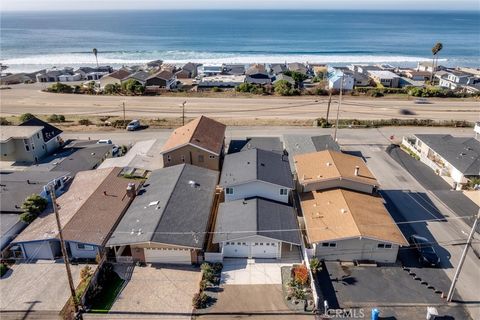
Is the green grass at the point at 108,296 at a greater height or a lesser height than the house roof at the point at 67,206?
lesser

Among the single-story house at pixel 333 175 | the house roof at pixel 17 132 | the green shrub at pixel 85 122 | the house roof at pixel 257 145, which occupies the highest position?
the house roof at pixel 17 132

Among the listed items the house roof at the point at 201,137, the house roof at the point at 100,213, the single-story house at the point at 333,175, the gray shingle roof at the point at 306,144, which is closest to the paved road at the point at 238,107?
the gray shingle roof at the point at 306,144

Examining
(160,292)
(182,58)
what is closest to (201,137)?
(160,292)

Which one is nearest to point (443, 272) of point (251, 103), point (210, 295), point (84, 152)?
point (210, 295)

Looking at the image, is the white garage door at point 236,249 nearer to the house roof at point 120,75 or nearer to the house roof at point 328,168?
the house roof at point 328,168

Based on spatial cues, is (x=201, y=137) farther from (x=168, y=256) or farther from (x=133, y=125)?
(x=133, y=125)

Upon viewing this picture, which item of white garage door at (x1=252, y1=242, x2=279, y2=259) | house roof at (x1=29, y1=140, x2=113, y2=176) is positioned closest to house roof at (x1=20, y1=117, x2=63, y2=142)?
house roof at (x1=29, y1=140, x2=113, y2=176)

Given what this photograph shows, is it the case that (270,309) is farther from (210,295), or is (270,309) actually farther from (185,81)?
(185,81)
